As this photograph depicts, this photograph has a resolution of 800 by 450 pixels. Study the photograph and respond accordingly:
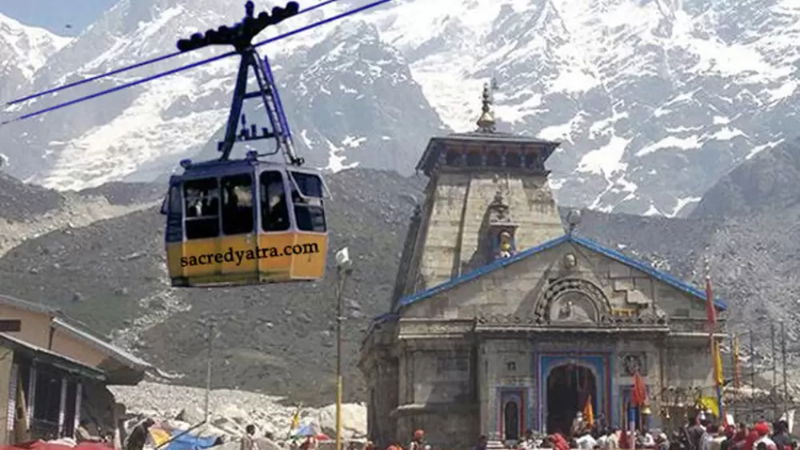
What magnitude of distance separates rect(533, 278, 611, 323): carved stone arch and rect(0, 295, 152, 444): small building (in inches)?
610

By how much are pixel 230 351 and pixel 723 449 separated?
118m

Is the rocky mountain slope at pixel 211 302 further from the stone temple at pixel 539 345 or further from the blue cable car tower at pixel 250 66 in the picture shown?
the blue cable car tower at pixel 250 66

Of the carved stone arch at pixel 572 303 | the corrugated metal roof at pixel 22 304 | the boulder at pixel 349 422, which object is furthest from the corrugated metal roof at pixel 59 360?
the boulder at pixel 349 422

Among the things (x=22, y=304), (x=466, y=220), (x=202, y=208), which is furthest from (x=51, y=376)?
(x=466, y=220)

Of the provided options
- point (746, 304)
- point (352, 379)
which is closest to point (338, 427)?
point (352, 379)

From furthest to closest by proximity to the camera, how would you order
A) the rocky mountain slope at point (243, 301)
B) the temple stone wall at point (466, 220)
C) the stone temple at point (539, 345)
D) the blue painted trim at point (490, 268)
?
the rocky mountain slope at point (243, 301)
the temple stone wall at point (466, 220)
the blue painted trim at point (490, 268)
the stone temple at point (539, 345)

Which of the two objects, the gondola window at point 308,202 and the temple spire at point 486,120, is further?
the temple spire at point 486,120

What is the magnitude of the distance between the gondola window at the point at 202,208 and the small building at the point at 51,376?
51.1 ft

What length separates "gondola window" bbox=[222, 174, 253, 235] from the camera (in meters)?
24.0

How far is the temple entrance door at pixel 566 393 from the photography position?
5094 centimetres

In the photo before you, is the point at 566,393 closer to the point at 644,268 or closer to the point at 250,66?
the point at 644,268

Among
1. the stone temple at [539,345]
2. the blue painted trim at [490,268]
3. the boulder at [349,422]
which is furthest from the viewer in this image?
the boulder at [349,422]

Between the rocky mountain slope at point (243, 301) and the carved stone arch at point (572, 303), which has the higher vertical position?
the rocky mountain slope at point (243, 301)

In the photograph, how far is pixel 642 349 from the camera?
5056cm
